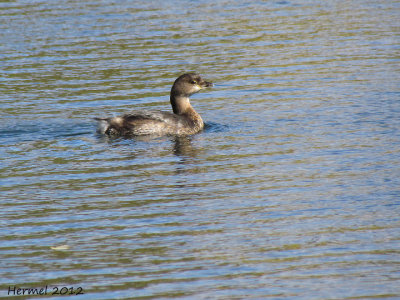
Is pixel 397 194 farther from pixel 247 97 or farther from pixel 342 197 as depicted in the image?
pixel 247 97

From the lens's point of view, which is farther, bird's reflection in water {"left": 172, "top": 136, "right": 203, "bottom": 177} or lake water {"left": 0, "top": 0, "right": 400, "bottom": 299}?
bird's reflection in water {"left": 172, "top": 136, "right": 203, "bottom": 177}

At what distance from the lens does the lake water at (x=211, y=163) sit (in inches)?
324

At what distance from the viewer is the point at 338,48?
21766mm

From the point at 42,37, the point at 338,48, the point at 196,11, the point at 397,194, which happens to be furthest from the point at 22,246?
the point at 196,11

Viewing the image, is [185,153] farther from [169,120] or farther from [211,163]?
[169,120]

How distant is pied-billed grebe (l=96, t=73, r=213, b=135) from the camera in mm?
14883

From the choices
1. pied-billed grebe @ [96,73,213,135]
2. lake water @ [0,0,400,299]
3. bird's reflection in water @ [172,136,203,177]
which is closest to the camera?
lake water @ [0,0,400,299]

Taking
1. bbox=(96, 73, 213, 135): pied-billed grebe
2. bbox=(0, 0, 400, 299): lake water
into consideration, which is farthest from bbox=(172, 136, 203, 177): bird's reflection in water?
bbox=(96, 73, 213, 135): pied-billed grebe

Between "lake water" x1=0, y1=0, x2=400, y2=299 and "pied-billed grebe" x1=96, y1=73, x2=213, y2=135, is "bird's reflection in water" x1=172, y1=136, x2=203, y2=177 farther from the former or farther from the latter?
"pied-billed grebe" x1=96, y1=73, x2=213, y2=135

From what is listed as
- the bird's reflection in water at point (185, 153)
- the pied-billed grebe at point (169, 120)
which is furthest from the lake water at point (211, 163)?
the pied-billed grebe at point (169, 120)

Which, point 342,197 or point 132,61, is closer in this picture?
point 342,197

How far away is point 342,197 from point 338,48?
11922mm

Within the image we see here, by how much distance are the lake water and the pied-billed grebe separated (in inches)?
13.1

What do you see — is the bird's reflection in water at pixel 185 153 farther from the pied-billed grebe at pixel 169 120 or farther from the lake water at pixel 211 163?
the pied-billed grebe at pixel 169 120
